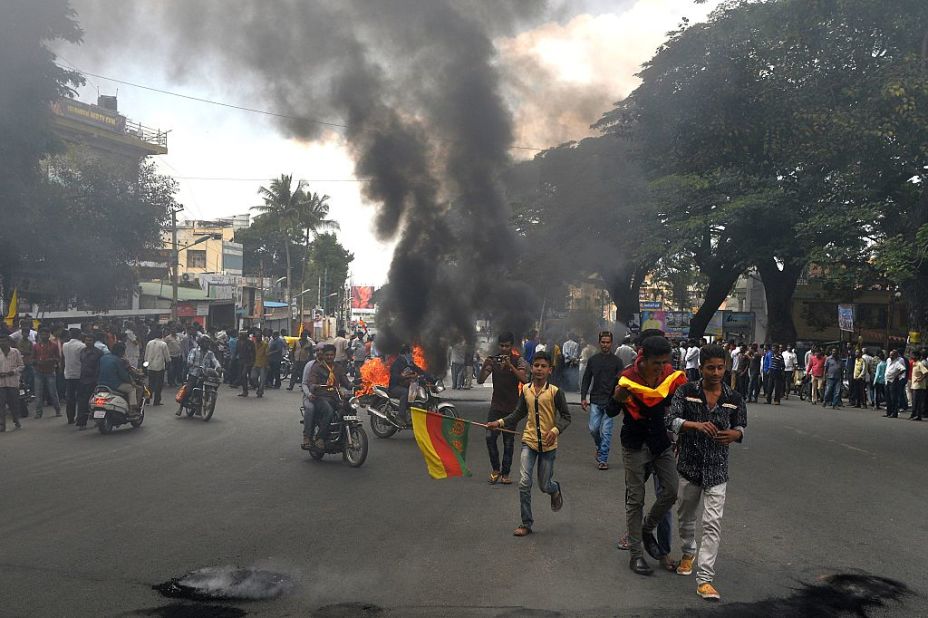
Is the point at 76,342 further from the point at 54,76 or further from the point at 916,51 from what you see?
the point at 916,51

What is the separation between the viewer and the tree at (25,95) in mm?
13234

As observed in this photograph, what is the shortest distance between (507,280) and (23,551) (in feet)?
51.1

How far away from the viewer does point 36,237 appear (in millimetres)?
17859

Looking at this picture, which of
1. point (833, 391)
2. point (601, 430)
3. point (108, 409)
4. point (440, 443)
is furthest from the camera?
point (833, 391)

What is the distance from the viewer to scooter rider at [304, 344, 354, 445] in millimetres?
10422

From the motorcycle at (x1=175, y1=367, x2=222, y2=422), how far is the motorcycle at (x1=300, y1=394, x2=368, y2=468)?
5.02 m

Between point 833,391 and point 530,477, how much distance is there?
57.6 feet

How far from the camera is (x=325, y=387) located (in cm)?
1049

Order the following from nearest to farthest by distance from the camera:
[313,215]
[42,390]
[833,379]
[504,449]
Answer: [504,449]
[42,390]
[833,379]
[313,215]

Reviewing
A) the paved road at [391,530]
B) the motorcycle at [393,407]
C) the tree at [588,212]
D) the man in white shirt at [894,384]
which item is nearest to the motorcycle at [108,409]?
the paved road at [391,530]

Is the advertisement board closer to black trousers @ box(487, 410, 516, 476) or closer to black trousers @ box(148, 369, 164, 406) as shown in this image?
black trousers @ box(148, 369, 164, 406)

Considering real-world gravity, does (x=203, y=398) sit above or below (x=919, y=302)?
below

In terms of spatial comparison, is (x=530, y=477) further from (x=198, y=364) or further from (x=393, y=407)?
(x=198, y=364)

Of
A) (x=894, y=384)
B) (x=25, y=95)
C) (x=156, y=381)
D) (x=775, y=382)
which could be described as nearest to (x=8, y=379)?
(x=156, y=381)
